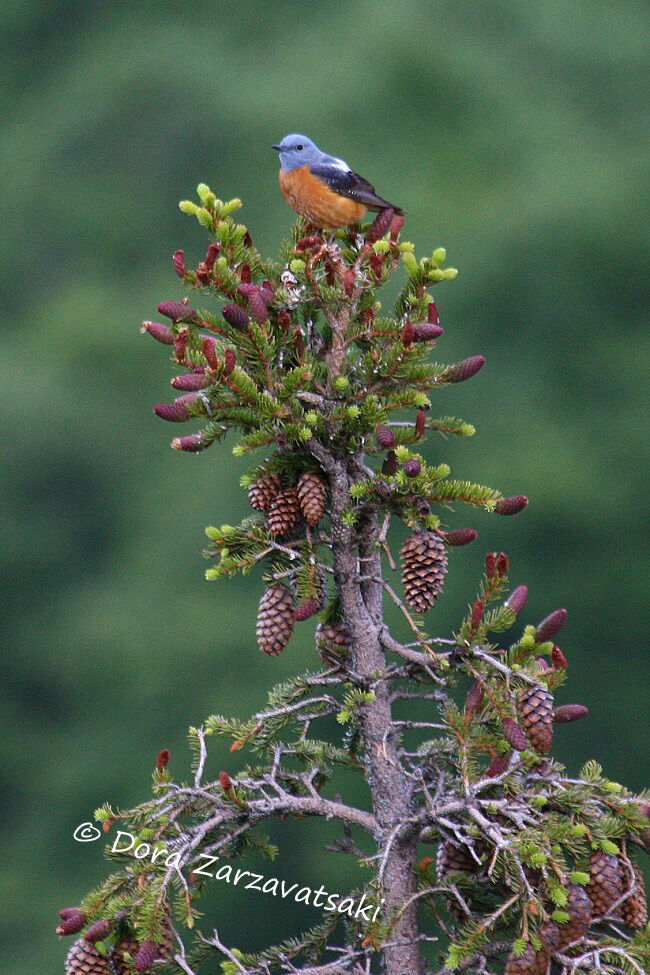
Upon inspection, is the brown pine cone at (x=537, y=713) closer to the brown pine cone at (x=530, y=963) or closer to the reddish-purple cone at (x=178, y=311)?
the brown pine cone at (x=530, y=963)

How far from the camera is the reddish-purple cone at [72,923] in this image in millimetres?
875

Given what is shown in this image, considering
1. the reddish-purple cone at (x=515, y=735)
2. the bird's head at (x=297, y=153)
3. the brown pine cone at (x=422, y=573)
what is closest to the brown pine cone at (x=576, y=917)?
the reddish-purple cone at (x=515, y=735)

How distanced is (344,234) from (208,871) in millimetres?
582

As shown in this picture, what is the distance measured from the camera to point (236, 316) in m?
0.89

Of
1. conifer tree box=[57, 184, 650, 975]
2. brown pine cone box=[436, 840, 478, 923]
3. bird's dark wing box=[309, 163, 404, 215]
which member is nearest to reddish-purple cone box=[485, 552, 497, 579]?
conifer tree box=[57, 184, 650, 975]

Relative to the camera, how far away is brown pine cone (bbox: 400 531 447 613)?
0.93m

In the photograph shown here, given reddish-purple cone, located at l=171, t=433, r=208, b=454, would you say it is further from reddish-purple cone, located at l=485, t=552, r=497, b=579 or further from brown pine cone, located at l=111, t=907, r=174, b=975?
brown pine cone, located at l=111, t=907, r=174, b=975

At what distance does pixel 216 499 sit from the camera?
2141mm

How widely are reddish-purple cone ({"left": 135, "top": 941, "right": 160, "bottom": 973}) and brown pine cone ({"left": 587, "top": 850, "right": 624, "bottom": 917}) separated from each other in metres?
0.33

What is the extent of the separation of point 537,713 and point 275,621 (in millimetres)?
222

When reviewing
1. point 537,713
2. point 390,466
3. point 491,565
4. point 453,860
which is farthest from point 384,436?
point 453,860

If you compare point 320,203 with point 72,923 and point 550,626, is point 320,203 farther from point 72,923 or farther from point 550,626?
point 72,923

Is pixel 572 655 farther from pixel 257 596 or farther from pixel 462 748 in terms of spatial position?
pixel 462 748

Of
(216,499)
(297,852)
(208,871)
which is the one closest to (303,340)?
(208,871)
